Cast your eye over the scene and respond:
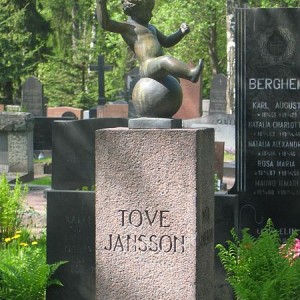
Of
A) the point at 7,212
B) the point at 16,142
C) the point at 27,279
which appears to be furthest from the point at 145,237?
the point at 16,142

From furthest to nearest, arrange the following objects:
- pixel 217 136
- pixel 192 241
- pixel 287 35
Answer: pixel 217 136 → pixel 287 35 → pixel 192 241

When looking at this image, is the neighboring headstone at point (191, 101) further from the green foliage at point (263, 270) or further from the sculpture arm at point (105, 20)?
the sculpture arm at point (105, 20)

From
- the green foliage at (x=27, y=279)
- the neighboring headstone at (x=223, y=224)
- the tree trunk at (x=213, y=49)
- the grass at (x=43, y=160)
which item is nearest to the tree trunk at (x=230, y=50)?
the grass at (x=43, y=160)

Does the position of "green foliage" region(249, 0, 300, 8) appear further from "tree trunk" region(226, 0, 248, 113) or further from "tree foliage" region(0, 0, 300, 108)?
"tree trunk" region(226, 0, 248, 113)

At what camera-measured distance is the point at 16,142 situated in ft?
60.3

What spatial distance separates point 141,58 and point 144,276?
150cm

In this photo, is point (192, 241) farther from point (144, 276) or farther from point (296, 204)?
point (296, 204)

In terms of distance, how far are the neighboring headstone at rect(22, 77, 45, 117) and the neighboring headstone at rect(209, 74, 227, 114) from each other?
540cm

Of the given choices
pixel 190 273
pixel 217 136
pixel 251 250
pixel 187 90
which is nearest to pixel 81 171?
pixel 251 250

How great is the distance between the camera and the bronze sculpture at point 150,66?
6625mm

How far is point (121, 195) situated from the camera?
255 inches

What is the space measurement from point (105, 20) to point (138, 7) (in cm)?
25

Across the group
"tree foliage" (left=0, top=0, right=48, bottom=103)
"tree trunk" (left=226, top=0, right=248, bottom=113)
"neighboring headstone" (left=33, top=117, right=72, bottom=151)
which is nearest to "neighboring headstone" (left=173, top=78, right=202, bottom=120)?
"tree trunk" (left=226, top=0, right=248, bottom=113)

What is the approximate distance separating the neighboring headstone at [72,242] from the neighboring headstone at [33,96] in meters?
23.3
